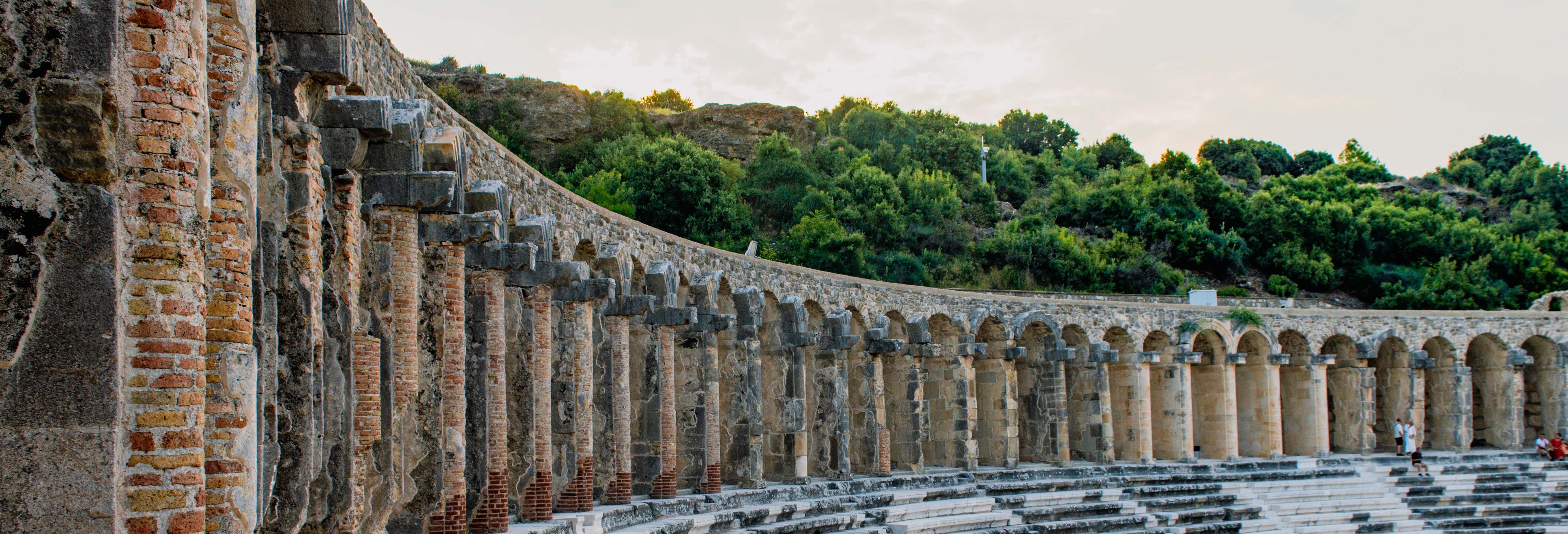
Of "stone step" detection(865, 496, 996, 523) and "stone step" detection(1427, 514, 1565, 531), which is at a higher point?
"stone step" detection(865, 496, 996, 523)

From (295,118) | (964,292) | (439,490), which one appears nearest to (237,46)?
(295,118)

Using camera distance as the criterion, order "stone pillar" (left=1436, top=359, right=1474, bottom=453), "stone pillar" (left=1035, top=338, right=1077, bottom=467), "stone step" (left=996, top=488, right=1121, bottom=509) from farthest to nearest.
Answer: "stone pillar" (left=1436, top=359, right=1474, bottom=453), "stone pillar" (left=1035, top=338, right=1077, bottom=467), "stone step" (left=996, top=488, right=1121, bottom=509)

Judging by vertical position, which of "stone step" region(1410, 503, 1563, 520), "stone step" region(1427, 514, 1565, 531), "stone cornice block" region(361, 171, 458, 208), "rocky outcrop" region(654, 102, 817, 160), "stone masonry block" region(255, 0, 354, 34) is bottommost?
"stone step" region(1427, 514, 1565, 531)

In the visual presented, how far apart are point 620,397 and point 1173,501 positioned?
1192 centimetres

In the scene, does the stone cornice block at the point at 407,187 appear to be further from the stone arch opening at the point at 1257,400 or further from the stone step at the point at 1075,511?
the stone arch opening at the point at 1257,400

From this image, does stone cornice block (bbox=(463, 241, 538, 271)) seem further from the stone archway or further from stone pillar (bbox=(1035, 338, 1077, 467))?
the stone archway

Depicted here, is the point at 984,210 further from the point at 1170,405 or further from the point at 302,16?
the point at 302,16

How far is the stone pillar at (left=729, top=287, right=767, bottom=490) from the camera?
820 inches

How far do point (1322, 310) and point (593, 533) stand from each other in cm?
2391

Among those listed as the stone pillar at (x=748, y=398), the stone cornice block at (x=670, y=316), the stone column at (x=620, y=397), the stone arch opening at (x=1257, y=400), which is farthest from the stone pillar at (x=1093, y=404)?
the stone column at (x=620, y=397)

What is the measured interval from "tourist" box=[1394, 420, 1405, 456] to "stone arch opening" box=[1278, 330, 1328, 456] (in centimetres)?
165

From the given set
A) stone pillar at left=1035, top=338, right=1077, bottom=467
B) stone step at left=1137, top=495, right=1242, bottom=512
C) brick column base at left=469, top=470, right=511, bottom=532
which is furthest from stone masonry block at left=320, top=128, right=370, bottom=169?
stone pillar at left=1035, top=338, right=1077, bottom=467

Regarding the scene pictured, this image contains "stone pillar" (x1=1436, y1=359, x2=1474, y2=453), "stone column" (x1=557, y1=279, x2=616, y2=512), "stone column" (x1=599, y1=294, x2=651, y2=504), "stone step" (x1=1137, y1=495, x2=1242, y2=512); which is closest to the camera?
"stone column" (x1=557, y1=279, x2=616, y2=512)

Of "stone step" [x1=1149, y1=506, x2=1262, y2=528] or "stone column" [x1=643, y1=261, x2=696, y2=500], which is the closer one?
"stone column" [x1=643, y1=261, x2=696, y2=500]
